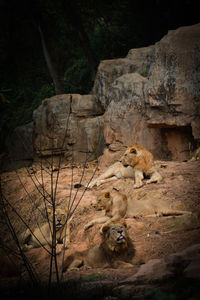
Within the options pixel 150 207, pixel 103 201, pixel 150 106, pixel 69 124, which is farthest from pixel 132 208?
pixel 69 124

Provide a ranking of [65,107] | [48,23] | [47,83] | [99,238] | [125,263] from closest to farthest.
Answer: [125,263]
[99,238]
[65,107]
[48,23]
[47,83]

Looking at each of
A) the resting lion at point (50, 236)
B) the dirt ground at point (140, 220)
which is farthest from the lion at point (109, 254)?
the resting lion at point (50, 236)

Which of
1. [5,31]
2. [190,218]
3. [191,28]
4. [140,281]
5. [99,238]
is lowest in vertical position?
[99,238]

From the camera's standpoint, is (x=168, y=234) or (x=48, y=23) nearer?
(x=168, y=234)

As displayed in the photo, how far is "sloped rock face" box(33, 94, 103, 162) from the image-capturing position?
494 inches

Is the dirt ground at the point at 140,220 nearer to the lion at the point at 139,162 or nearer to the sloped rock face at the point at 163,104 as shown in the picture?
the lion at the point at 139,162

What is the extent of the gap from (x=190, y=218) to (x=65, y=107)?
31.1 ft

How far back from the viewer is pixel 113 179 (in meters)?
8.01

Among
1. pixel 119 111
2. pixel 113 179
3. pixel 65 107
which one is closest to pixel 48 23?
pixel 65 107

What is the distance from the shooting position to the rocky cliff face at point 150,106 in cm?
919

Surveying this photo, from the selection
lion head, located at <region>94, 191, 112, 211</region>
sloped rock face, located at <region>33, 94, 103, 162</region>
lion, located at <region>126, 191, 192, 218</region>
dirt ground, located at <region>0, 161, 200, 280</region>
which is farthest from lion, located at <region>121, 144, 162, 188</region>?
sloped rock face, located at <region>33, 94, 103, 162</region>

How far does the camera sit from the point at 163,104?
951 centimetres

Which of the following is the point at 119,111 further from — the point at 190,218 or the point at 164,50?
the point at 190,218

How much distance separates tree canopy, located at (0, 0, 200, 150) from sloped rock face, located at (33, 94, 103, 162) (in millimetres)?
1464
